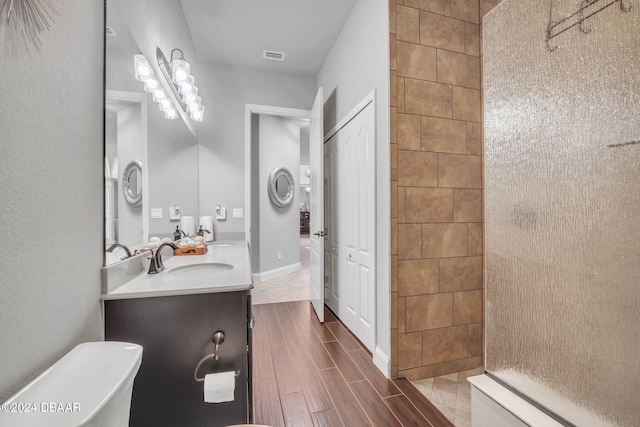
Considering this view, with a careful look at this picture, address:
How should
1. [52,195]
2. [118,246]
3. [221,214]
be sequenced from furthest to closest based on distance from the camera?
1. [221,214]
2. [118,246]
3. [52,195]

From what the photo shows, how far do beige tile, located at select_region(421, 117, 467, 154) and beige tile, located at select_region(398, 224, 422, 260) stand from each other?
0.57m

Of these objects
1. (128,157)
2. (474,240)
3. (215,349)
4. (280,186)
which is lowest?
(215,349)

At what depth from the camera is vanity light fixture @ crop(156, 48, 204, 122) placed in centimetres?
208

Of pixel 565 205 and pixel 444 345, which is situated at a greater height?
pixel 565 205

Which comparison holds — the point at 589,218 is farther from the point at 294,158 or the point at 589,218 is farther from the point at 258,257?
the point at 294,158

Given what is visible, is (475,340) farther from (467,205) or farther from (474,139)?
(474,139)

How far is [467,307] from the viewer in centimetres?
213

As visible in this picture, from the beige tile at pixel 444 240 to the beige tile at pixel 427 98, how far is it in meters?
0.81

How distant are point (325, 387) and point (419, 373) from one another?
0.66 metres

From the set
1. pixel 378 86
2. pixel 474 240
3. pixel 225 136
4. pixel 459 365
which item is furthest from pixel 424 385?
pixel 225 136

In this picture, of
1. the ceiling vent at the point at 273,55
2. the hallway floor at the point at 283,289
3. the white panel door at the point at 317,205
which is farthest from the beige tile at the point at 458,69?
the hallway floor at the point at 283,289

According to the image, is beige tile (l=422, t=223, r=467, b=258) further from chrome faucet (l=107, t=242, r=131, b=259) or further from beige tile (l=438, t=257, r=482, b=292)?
chrome faucet (l=107, t=242, r=131, b=259)

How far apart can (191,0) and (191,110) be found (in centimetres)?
93

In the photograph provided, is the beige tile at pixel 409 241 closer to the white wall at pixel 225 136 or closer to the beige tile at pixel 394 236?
the beige tile at pixel 394 236
